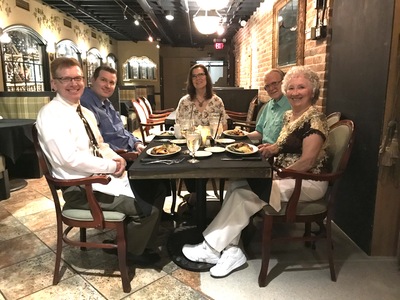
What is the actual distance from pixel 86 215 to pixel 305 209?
1214 millimetres

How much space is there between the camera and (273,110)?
2.69 m

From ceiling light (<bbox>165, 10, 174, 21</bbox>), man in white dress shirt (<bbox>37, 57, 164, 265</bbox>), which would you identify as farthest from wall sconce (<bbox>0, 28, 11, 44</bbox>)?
man in white dress shirt (<bbox>37, 57, 164, 265</bbox>)

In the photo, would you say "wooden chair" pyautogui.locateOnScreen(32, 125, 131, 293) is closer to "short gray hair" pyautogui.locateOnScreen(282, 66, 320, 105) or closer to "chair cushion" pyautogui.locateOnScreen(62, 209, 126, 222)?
"chair cushion" pyautogui.locateOnScreen(62, 209, 126, 222)

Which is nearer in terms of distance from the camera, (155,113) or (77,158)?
(77,158)

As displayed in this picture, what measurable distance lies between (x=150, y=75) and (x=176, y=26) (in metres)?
3.16

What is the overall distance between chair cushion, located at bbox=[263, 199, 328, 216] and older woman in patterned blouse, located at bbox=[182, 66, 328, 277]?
40 mm

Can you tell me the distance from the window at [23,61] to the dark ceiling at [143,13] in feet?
3.01

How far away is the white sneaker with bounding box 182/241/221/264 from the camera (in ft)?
6.37

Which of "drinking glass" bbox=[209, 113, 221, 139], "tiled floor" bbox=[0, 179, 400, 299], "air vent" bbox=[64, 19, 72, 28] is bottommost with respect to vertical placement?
"tiled floor" bbox=[0, 179, 400, 299]

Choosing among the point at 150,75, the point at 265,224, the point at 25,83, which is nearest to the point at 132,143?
the point at 265,224

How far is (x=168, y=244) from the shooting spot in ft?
7.33

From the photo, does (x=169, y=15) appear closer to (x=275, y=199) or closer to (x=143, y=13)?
(x=143, y=13)

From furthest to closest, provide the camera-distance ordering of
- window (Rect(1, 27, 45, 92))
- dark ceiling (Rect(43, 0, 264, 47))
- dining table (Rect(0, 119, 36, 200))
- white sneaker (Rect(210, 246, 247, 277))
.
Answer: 1. dark ceiling (Rect(43, 0, 264, 47))
2. window (Rect(1, 27, 45, 92))
3. dining table (Rect(0, 119, 36, 200))
4. white sneaker (Rect(210, 246, 247, 277))

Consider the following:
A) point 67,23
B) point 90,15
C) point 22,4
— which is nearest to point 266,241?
point 22,4
